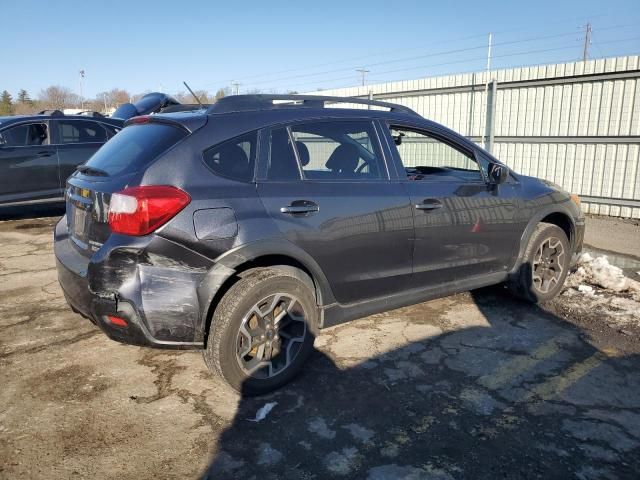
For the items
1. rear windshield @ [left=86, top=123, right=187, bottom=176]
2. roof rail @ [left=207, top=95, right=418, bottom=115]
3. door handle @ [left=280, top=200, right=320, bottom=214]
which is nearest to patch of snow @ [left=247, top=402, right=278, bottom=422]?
door handle @ [left=280, top=200, right=320, bottom=214]

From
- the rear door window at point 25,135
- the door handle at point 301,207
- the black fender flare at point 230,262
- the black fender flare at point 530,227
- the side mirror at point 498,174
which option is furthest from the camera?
the rear door window at point 25,135

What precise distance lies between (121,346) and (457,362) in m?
2.50

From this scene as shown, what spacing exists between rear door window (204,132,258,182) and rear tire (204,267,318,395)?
60cm

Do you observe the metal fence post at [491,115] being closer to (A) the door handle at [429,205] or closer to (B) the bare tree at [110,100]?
(A) the door handle at [429,205]

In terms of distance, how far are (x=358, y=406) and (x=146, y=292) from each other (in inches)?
54.8

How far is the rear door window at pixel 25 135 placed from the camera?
785 cm

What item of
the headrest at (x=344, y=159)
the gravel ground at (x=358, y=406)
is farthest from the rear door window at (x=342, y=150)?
the gravel ground at (x=358, y=406)

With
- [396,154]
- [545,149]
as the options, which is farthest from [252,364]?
[545,149]

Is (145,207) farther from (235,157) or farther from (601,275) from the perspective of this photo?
(601,275)

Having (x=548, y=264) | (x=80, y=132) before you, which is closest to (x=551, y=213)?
(x=548, y=264)

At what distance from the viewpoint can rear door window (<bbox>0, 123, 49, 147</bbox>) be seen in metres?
7.85

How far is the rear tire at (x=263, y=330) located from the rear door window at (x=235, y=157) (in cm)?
60

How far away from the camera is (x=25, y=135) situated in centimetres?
802

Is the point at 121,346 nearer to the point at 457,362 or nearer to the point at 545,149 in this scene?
the point at 457,362
